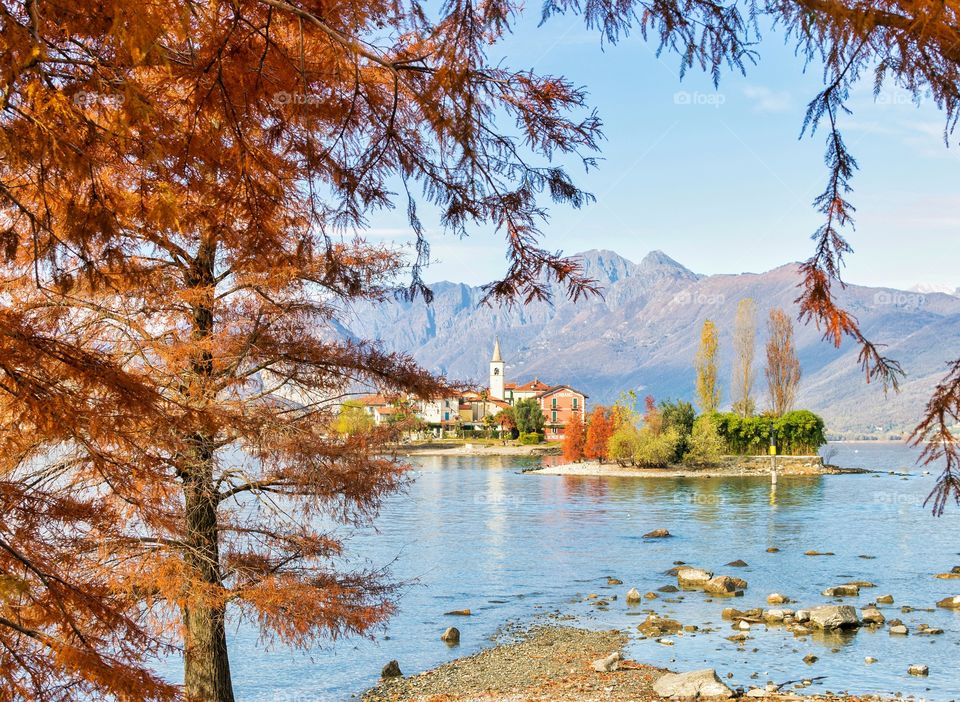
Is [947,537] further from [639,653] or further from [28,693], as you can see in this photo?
[28,693]

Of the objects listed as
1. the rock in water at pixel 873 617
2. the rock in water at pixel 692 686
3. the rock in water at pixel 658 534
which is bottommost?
the rock in water at pixel 658 534

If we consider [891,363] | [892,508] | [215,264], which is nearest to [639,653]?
[215,264]

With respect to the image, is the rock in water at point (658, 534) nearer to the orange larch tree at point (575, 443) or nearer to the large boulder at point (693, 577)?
the large boulder at point (693, 577)

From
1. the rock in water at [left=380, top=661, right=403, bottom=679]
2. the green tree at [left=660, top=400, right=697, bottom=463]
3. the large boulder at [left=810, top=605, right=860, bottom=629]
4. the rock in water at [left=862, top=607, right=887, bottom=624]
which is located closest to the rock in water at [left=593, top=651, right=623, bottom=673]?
the rock in water at [left=380, top=661, right=403, bottom=679]

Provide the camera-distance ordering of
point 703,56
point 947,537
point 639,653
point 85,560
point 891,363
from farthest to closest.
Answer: point 947,537 < point 639,653 < point 85,560 < point 703,56 < point 891,363

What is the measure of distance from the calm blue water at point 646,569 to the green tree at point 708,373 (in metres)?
14.9

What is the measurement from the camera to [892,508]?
1695 inches

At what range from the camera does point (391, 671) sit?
54.8ft

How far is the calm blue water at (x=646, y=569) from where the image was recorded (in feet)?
53.0

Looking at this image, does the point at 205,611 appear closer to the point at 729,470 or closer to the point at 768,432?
the point at 729,470

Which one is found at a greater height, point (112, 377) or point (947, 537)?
point (112, 377)

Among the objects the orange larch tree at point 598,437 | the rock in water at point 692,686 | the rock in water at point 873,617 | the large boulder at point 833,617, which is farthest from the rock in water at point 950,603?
the orange larch tree at point 598,437

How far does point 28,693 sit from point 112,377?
4.76 ft

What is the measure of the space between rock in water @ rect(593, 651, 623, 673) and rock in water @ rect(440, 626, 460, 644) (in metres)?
4.42
